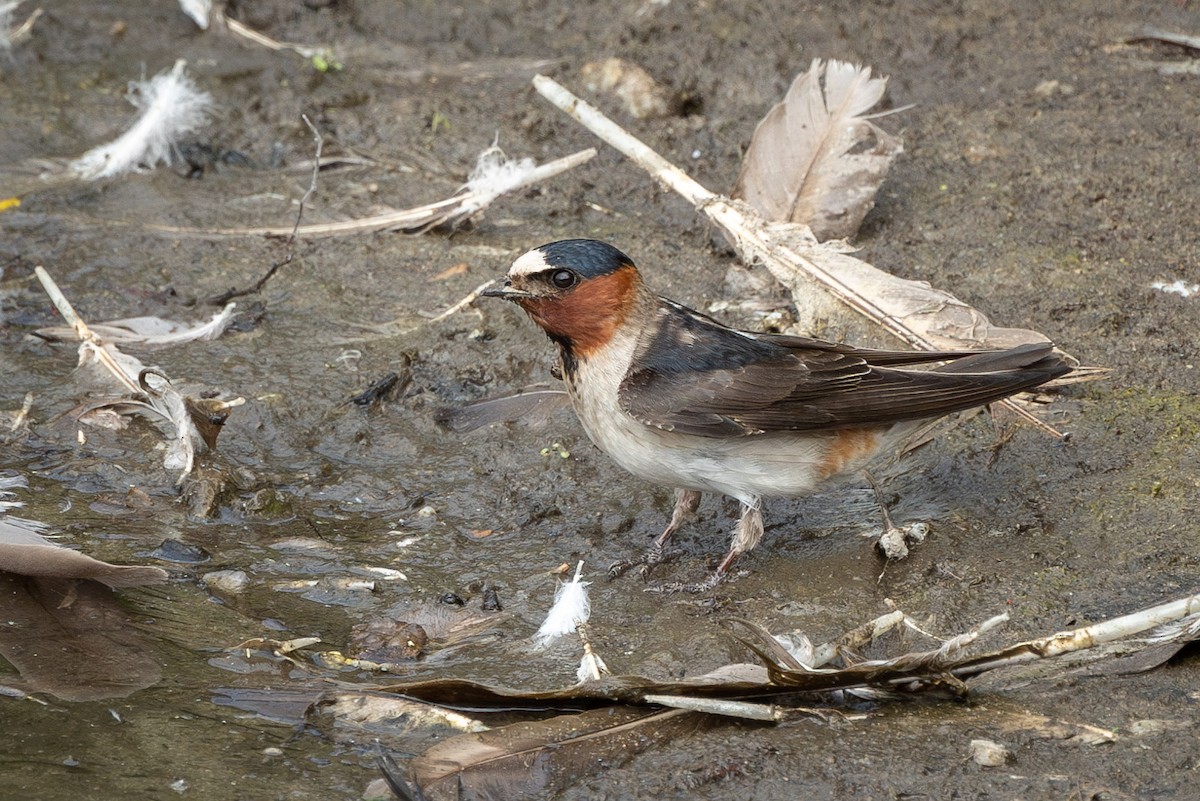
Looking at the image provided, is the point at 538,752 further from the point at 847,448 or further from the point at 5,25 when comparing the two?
the point at 5,25

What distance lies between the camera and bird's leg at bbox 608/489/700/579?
4.87 metres

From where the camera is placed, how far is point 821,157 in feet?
21.1

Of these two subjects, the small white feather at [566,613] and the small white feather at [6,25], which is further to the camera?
the small white feather at [6,25]

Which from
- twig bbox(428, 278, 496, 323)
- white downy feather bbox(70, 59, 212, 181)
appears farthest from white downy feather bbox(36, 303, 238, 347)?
white downy feather bbox(70, 59, 212, 181)

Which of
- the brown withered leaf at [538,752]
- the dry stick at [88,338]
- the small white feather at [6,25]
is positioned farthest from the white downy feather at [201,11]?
the brown withered leaf at [538,752]

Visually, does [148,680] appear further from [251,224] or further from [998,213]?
[998,213]

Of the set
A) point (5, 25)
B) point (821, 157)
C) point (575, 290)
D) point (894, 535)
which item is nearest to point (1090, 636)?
point (894, 535)

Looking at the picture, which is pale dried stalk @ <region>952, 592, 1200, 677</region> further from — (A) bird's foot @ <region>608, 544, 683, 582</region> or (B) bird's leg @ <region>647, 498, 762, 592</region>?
(A) bird's foot @ <region>608, 544, 683, 582</region>

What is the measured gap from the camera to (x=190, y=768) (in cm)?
346

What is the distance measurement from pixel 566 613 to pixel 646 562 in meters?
0.57

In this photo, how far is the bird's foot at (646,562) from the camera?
15.9ft

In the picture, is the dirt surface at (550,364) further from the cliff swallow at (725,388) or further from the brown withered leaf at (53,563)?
the cliff swallow at (725,388)

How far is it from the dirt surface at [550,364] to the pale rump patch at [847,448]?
321mm

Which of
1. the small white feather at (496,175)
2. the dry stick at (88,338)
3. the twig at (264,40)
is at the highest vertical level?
the small white feather at (496,175)
